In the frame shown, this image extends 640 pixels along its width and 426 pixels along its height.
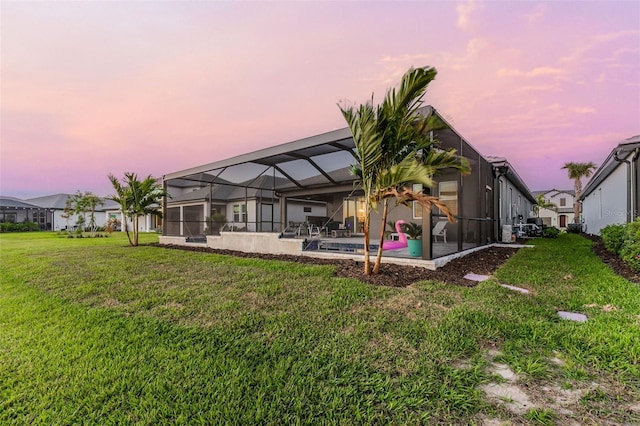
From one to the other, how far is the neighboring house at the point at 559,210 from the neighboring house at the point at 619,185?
29.2m

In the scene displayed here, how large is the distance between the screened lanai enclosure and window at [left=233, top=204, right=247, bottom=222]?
0.06 m

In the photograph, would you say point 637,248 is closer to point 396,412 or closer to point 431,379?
point 431,379

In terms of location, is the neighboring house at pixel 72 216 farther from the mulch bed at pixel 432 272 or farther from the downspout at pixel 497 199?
the downspout at pixel 497 199

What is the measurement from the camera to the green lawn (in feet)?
5.91

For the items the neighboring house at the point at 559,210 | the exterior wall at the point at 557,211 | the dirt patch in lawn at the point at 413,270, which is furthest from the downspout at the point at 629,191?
the exterior wall at the point at 557,211

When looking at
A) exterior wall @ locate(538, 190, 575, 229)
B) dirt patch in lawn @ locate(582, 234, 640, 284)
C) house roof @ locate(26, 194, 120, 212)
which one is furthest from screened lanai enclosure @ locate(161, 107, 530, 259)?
exterior wall @ locate(538, 190, 575, 229)

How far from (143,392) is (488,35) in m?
10.0

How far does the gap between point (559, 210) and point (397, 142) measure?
51.2m

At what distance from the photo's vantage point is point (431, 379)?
2082mm

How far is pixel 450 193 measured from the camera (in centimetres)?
791

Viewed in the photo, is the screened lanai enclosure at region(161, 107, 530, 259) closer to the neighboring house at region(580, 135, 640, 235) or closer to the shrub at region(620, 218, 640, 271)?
the shrub at region(620, 218, 640, 271)

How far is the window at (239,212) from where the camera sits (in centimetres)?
1589

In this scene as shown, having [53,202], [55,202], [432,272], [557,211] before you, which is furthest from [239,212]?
[557,211]

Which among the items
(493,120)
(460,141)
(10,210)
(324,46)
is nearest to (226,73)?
(324,46)
